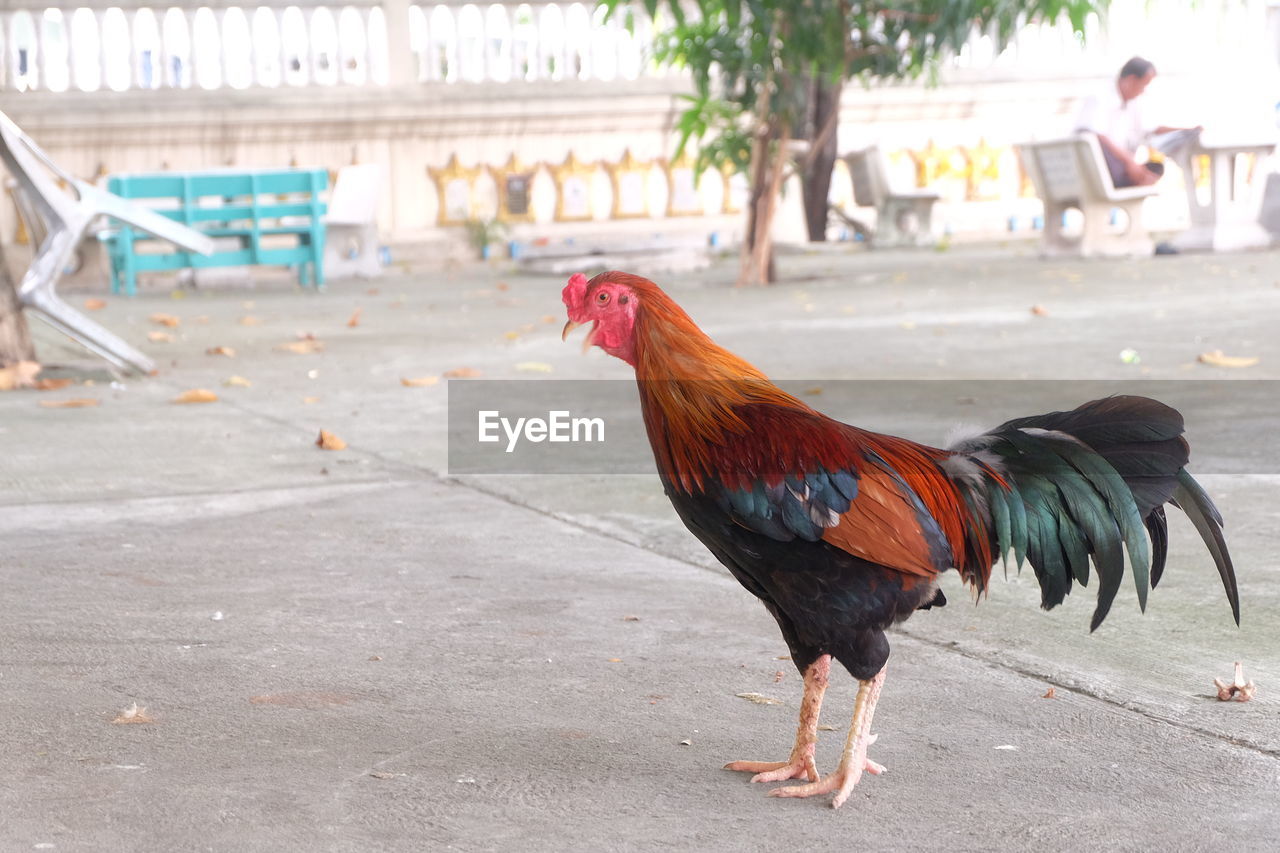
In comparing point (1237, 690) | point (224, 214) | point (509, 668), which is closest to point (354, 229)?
point (224, 214)

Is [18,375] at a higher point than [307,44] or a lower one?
lower

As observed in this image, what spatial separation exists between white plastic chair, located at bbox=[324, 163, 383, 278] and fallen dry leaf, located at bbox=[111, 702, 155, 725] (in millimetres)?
12981

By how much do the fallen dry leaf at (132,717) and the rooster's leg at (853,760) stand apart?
1.24 meters

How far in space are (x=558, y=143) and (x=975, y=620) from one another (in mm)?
15114

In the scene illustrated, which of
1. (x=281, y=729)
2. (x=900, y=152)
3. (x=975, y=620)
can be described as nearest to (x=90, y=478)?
(x=281, y=729)

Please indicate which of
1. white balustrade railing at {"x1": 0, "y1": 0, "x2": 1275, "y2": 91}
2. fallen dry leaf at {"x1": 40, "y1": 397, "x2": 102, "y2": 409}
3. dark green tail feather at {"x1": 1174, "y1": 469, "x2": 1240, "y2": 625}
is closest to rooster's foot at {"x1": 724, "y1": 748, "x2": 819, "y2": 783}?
dark green tail feather at {"x1": 1174, "y1": 469, "x2": 1240, "y2": 625}

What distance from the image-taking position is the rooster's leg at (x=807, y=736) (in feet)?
9.02

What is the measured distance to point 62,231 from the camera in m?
8.12

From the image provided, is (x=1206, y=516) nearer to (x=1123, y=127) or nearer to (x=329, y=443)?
(x=329, y=443)

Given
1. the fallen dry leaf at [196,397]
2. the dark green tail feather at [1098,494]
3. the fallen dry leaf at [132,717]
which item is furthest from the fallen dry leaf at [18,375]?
the dark green tail feather at [1098,494]

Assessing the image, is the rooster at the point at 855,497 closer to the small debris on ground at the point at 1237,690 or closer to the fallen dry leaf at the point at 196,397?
the small debris on ground at the point at 1237,690

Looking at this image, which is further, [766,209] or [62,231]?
[766,209]

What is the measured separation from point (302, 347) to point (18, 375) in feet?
6.23

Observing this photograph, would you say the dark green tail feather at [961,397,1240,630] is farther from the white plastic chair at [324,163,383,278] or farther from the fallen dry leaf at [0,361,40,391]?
the white plastic chair at [324,163,383,278]
